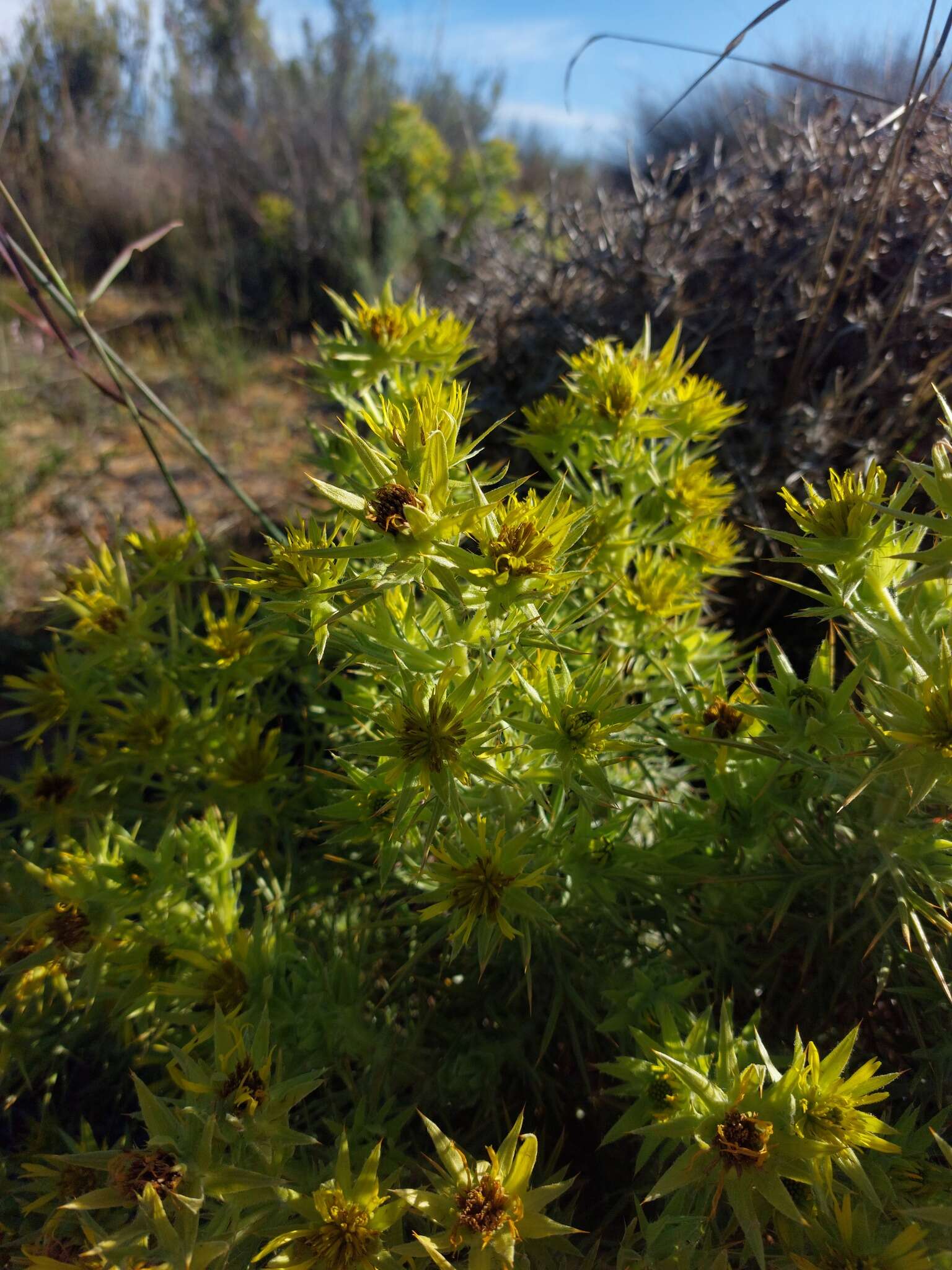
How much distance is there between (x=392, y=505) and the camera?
994 mm

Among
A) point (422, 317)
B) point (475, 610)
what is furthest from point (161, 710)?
point (422, 317)

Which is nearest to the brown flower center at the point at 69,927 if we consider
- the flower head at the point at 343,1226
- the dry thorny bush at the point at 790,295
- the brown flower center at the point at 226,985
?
the brown flower center at the point at 226,985

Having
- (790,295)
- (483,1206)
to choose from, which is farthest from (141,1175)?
(790,295)

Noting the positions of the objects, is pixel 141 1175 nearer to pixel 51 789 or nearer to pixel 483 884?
pixel 483 884

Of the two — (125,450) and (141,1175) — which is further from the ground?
(141,1175)

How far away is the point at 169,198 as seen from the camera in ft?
26.1

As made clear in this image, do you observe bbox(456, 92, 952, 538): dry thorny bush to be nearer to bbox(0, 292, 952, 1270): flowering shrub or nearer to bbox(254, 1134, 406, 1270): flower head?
bbox(0, 292, 952, 1270): flowering shrub

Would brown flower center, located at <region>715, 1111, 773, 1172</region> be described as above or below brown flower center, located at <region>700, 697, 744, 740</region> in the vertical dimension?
below

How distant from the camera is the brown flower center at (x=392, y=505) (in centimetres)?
99

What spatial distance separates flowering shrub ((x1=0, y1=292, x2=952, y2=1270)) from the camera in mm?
1030

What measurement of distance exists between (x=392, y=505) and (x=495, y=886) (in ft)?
1.93

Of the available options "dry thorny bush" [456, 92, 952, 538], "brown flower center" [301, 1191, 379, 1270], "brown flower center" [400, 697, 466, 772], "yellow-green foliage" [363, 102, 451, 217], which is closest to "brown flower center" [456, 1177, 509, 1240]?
"brown flower center" [301, 1191, 379, 1270]

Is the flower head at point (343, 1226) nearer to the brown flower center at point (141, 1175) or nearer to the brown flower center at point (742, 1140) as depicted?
the brown flower center at point (141, 1175)

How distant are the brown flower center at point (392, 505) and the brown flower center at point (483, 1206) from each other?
2.82 feet
